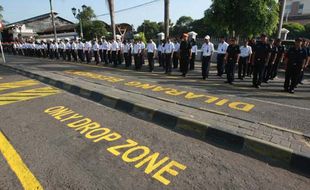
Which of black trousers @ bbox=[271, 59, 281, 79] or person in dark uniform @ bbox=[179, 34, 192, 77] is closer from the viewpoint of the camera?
black trousers @ bbox=[271, 59, 281, 79]

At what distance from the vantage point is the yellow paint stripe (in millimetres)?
3125

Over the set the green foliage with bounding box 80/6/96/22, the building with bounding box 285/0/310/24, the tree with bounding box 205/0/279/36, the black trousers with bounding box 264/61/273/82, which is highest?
the building with bounding box 285/0/310/24

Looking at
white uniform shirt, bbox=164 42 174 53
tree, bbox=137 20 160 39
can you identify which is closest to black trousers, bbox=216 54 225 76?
white uniform shirt, bbox=164 42 174 53

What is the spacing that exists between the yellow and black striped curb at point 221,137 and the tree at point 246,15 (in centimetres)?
1015

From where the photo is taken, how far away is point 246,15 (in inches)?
532

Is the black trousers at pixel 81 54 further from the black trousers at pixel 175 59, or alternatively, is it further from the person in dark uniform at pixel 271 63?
the person in dark uniform at pixel 271 63

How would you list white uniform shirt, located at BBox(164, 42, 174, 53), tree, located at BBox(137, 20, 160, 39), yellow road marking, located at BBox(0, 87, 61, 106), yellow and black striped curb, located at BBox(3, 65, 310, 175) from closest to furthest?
yellow and black striped curb, located at BBox(3, 65, 310, 175) < yellow road marking, located at BBox(0, 87, 61, 106) < white uniform shirt, located at BBox(164, 42, 174, 53) < tree, located at BBox(137, 20, 160, 39)

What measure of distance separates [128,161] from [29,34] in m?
54.6

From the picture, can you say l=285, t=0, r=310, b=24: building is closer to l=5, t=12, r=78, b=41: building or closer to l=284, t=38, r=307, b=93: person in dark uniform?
l=5, t=12, r=78, b=41: building

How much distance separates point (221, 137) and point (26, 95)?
676 cm

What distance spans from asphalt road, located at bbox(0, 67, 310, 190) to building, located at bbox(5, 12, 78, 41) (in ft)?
136

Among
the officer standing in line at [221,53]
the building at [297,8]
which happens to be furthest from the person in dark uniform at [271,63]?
the building at [297,8]

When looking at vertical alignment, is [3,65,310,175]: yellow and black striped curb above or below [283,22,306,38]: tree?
below

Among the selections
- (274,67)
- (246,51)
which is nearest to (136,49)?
(246,51)
